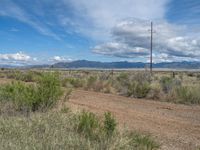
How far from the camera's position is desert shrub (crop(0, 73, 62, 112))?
13367 mm

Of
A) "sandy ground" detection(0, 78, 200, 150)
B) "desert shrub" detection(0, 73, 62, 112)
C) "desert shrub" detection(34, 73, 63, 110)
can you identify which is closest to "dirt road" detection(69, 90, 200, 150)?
"sandy ground" detection(0, 78, 200, 150)

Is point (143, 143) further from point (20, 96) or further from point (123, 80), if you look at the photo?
point (123, 80)

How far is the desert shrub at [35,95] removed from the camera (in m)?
13.4

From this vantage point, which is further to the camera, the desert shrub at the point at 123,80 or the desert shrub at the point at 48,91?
the desert shrub at the point at 123,80

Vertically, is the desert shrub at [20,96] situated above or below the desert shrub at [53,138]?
above

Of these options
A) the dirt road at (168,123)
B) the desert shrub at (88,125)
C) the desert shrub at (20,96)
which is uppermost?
the desert shrub at (20,96)

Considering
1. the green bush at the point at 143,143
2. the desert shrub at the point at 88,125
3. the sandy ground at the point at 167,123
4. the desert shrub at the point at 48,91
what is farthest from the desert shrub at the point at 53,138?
the desert shrub at the point at 48,91

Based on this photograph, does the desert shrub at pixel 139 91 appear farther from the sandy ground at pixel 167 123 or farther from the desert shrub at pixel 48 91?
the desert shrub at pixel 48 91

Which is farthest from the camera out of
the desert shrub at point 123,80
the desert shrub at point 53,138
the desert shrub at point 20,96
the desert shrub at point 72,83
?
the desert shrub at point 72,83

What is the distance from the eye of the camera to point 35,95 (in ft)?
45.7

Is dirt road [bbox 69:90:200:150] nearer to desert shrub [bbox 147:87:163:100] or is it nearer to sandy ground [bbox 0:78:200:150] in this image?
sandy ground [bbox 0:78:200:150]

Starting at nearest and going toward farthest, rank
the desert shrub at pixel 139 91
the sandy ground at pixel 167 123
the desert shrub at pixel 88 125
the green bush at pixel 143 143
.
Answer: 1. the green bush at pixel 143 143
2. the desert shrub at pixel 88 125
3. the sandy ground at pixel 167 123
4. the desert shrub at pixel 139 91

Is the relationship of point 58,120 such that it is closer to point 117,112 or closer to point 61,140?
point 61,140

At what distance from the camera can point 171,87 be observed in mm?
25578
